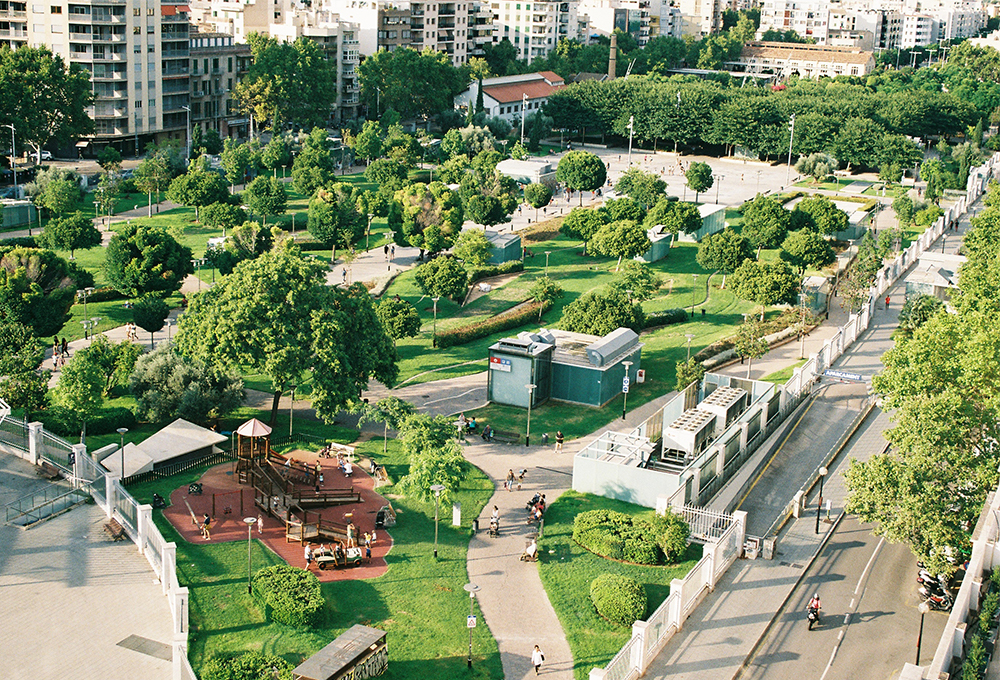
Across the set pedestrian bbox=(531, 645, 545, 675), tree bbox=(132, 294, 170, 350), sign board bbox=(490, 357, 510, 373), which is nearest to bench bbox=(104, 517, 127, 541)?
pedestrian bbox=(531, 645, 545, 675)

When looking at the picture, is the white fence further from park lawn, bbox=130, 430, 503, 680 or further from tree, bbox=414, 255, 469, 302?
tree, bbox=414, 255, 469, 302

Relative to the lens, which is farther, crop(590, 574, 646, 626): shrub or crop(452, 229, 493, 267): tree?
crop(452, 229, 493, 267): tree

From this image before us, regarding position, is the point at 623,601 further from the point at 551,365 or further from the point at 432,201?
Result: the point at 432,201

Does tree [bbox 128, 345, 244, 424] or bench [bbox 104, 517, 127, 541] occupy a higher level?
tree [bbox 128, 345, 244, 424]

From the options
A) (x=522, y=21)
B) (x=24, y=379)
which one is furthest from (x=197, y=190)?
(x=522, y=21)

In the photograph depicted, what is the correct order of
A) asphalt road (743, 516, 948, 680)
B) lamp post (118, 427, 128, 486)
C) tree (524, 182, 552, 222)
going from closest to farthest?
asphalt road (743, 516, 948, 680)
lamp post (118, 427, 128, 486)
tree (524, 182, 552, 222)

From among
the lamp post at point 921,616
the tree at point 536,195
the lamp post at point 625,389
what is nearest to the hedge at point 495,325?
the lamp post at point 625,389


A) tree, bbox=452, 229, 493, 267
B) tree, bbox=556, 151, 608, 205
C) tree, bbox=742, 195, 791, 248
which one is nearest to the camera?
tree, bbox=452, 229, 493, 267
